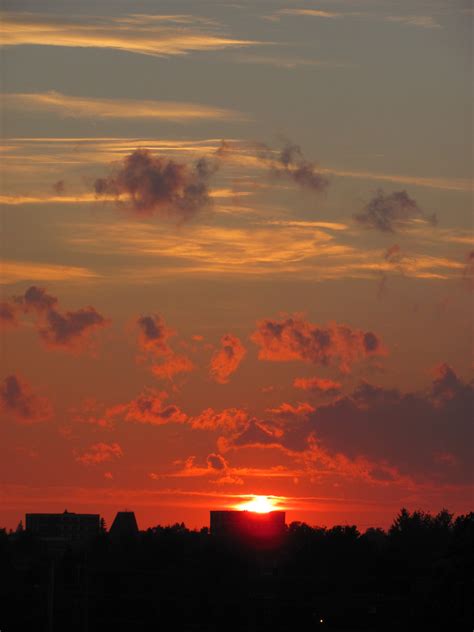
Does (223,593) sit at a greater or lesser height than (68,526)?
lesser

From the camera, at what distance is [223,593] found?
115 metres

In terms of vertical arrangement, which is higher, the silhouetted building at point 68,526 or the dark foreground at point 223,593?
the silhouetted building at point 68,526

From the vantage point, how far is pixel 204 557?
13675 cm

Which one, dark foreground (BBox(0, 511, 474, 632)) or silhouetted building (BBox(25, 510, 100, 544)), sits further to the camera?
silhouetted building (BBox(25, 510, 100, 544))

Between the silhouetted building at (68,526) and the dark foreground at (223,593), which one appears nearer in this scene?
the dark foreground at (223,593)

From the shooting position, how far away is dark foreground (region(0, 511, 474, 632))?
90750 millimetres

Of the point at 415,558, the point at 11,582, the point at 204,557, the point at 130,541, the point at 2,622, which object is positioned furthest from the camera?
the point at 130,541

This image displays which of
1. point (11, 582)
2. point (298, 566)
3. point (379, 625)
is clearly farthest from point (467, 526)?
point (298, 566)

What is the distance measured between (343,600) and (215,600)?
43.0 feet

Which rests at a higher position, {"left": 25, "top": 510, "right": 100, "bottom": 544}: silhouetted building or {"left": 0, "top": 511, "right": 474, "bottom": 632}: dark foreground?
{"left": 25, "top": 510, "right": 100, "bottom": 544}: silhouetted building

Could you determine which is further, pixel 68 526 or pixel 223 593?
pixel 68 526

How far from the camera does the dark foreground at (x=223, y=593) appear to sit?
3573 inches

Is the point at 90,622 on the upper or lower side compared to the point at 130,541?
lower

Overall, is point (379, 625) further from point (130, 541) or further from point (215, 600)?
point (130, 541)
